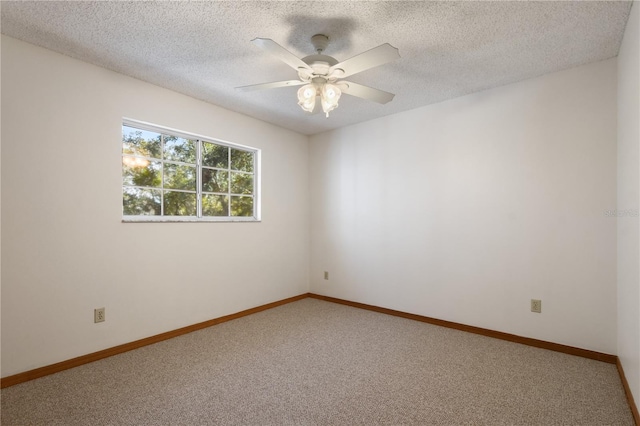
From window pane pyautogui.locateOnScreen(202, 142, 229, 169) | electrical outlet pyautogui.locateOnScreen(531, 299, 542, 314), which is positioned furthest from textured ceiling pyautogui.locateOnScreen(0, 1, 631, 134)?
electrical outlet pyautogui.locateOnScreen(531, 299, 542, 314)

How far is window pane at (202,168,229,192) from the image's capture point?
11.4 feet

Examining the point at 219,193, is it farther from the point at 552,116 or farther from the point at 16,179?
the point at 552,116

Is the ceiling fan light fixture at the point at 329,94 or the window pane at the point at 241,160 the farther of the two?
the window pane at the point at 241,160

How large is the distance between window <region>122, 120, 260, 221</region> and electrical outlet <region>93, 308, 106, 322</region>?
780mm

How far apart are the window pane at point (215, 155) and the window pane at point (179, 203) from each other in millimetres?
417

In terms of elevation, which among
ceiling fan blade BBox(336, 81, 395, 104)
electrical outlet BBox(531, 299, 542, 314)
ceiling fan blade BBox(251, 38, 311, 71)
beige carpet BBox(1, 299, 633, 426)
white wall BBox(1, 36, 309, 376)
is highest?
ceiling fan blade BBox(251, 38, 311, 71)

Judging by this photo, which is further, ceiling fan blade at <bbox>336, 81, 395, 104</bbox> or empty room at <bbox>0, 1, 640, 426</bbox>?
ceiling fan blade at <bbox>336, 81, 395, 104</bbox>

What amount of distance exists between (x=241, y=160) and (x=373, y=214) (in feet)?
5.76

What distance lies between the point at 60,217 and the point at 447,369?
3108mm

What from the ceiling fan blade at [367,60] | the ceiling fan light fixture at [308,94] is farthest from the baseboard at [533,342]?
the ceiling fan light fixture at [308,94]

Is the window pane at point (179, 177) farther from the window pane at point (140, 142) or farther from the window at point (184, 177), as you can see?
the window pane at point (140, 142)

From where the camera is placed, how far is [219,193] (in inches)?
142

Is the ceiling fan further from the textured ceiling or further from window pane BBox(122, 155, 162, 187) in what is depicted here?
window pane BBox(122, 155, 162, 187)

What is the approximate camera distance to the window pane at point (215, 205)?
11.4ft
